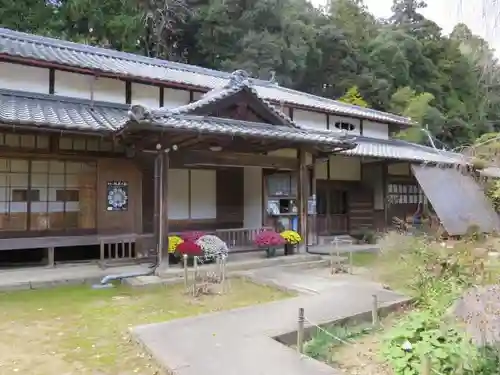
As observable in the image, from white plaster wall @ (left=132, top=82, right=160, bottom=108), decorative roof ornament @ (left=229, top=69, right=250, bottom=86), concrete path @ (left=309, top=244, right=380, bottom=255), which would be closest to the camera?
decorative roof ornament @ (left=229, top=69, right=250, bottom=86)

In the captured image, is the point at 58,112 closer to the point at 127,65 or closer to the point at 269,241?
the point at 127,65

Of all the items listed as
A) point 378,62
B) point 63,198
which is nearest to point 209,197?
point 63,198

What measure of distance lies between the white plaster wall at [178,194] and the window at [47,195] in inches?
77.0

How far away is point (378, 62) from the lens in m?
30.1

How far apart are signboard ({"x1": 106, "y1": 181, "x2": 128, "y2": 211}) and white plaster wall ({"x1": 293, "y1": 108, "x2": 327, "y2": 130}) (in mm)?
6931

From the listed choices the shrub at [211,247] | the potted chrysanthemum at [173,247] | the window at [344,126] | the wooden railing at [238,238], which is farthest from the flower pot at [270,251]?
the window at [344,126]

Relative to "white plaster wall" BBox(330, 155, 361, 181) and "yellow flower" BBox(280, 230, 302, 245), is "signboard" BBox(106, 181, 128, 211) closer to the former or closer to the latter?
"yellow flower" BBox(280, 230, 302, 245)

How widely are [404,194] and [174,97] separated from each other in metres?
8.99

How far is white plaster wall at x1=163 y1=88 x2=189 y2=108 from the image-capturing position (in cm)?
1142

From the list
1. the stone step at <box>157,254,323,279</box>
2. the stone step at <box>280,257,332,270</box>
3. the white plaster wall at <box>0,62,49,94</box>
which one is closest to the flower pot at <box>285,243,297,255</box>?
the stone step at <box>157,254,323,279</box>

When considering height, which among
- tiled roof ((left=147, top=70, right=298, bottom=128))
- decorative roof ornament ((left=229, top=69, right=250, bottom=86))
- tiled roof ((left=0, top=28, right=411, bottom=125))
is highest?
tiled roof ((left=0, top=28, right=411, bottom=125))

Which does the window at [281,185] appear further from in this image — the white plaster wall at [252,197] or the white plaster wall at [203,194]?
the white plaster wall at [203,194]

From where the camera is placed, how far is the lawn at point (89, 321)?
398 cm

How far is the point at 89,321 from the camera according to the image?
17.8 ft
